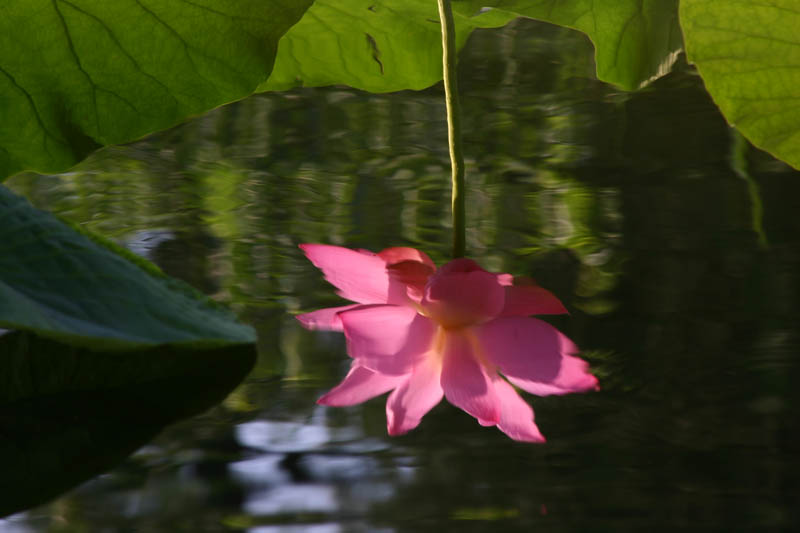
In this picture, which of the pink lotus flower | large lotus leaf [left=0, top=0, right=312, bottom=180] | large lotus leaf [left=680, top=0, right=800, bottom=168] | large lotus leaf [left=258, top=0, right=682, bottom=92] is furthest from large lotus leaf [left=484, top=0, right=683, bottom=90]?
the pink lotus flower

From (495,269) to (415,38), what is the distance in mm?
508

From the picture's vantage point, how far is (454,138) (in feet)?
2.12

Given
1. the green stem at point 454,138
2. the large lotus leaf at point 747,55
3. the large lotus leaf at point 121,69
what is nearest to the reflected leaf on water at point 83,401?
the green stem at point 454,138

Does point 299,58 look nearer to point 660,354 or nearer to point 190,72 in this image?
point 190,72

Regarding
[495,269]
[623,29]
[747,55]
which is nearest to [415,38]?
[623,29]

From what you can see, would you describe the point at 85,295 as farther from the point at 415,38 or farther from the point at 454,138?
the point at 415,38

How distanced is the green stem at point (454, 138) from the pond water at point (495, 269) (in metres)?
0.02

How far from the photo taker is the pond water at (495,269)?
12.6 inches

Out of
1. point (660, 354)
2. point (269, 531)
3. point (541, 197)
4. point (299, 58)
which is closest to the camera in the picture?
point (269, 531)

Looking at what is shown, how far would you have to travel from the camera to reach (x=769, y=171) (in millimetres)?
741

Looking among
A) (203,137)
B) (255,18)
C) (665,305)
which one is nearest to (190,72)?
(255,18)

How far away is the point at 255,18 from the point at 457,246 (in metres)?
0.27

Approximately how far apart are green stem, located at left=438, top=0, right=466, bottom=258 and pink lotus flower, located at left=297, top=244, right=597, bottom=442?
0.03m

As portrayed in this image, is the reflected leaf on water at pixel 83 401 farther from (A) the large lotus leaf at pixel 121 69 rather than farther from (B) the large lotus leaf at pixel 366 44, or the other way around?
(B) the large lotus leaf at pixel 366 44
